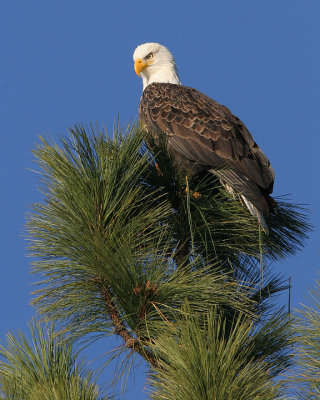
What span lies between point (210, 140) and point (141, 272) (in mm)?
2605

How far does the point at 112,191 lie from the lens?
161 inches

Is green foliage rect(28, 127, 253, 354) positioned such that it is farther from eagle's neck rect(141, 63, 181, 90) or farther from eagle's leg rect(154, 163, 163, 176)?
eagle's neck rect(141, 63, 181, 90)

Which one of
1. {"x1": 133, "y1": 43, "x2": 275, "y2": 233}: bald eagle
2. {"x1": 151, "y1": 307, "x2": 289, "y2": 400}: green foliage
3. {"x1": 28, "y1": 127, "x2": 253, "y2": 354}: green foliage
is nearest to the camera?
{"x1": 151, "y1": 307, "x2": 289, "y2": 400}: green foliage

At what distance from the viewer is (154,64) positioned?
794cm

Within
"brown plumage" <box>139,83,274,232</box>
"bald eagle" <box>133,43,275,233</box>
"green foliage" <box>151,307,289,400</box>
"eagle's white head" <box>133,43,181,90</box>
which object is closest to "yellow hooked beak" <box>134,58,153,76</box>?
"eagle's white head" <box>133,43,181,90</box>

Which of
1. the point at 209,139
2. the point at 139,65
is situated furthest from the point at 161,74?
the point at 209,139

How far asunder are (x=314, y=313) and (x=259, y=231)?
1091 mm

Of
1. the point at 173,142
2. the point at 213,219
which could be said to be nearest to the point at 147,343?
the point at 213,219

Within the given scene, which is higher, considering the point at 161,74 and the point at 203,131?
the point at 161,74

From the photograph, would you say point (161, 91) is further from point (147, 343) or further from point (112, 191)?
point (147, 343)

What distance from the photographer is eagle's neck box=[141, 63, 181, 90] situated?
7895 mm

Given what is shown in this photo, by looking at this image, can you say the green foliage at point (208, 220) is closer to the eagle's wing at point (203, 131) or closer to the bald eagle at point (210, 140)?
the bald eagle at point (210, 140)

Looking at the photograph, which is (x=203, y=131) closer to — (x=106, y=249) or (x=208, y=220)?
(x=208, y=220)

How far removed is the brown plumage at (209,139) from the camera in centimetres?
557
